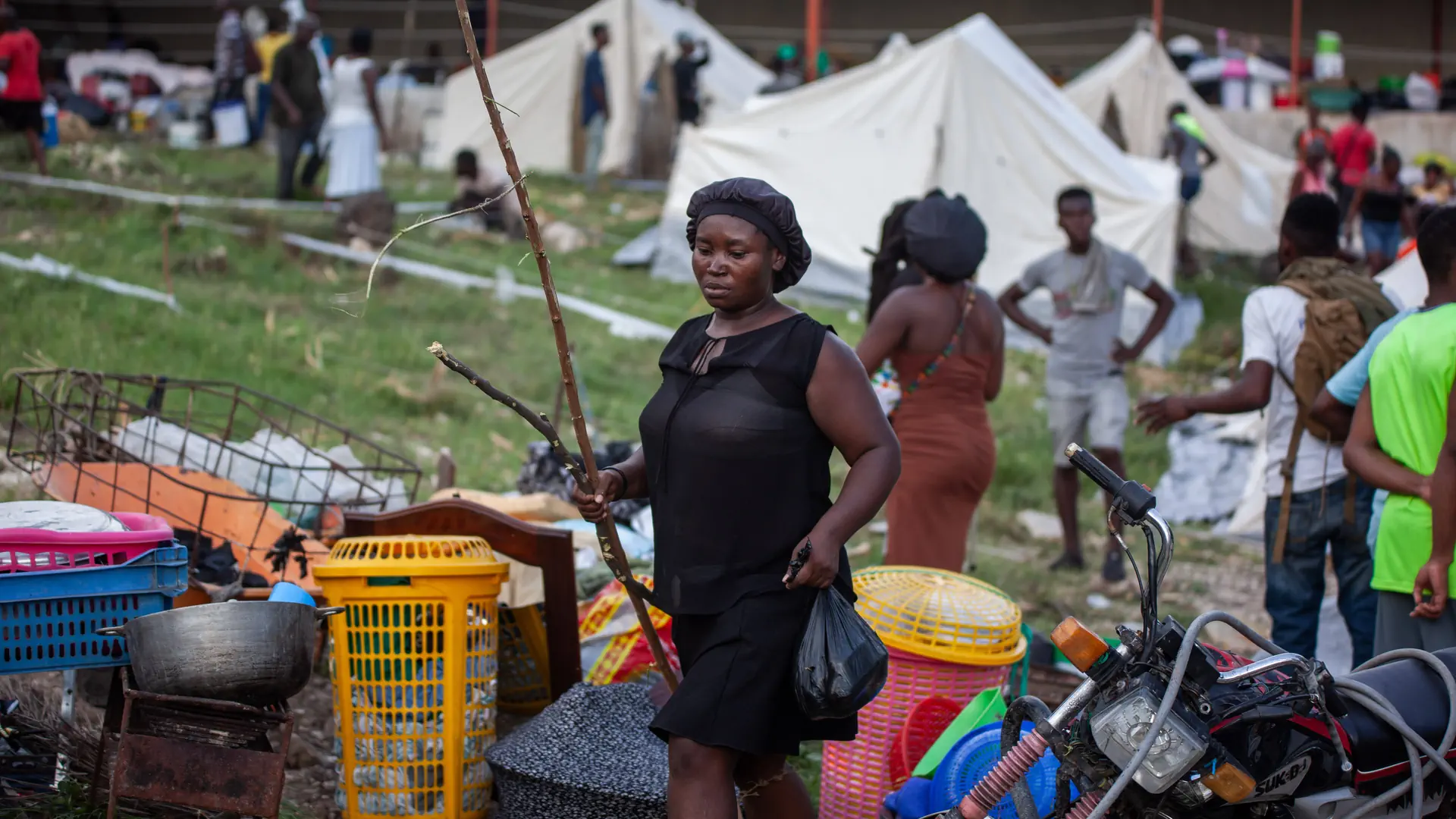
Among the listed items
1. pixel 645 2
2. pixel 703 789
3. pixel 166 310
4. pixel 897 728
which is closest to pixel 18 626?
pixel 703 789

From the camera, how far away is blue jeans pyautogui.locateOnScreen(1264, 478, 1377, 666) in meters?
4.67

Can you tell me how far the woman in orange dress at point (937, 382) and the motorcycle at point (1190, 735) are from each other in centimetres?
242

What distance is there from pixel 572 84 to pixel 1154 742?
1851 centimetres

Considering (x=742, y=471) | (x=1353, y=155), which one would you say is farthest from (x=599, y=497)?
(x=1353, y=155)

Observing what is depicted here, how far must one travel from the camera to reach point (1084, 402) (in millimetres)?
7723

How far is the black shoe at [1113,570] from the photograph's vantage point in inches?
299

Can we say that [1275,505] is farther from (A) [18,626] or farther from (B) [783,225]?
(A) [18,626]

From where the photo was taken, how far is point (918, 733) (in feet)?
13.1

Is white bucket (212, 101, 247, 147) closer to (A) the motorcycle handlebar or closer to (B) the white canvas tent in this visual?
(B) the white canvas tent

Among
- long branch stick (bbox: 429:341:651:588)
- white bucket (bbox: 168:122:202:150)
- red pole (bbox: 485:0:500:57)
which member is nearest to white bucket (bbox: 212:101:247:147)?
white bucket (bbox: 168:122:202:150)

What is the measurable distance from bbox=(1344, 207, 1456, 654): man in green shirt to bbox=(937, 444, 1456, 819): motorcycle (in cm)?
75

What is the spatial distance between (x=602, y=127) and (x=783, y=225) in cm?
1542

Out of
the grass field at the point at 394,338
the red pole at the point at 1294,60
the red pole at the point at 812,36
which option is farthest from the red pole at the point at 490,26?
the red pole at the point at 1294,60

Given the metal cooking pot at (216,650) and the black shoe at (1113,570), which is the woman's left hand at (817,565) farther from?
the black shoe at (1113,570)
